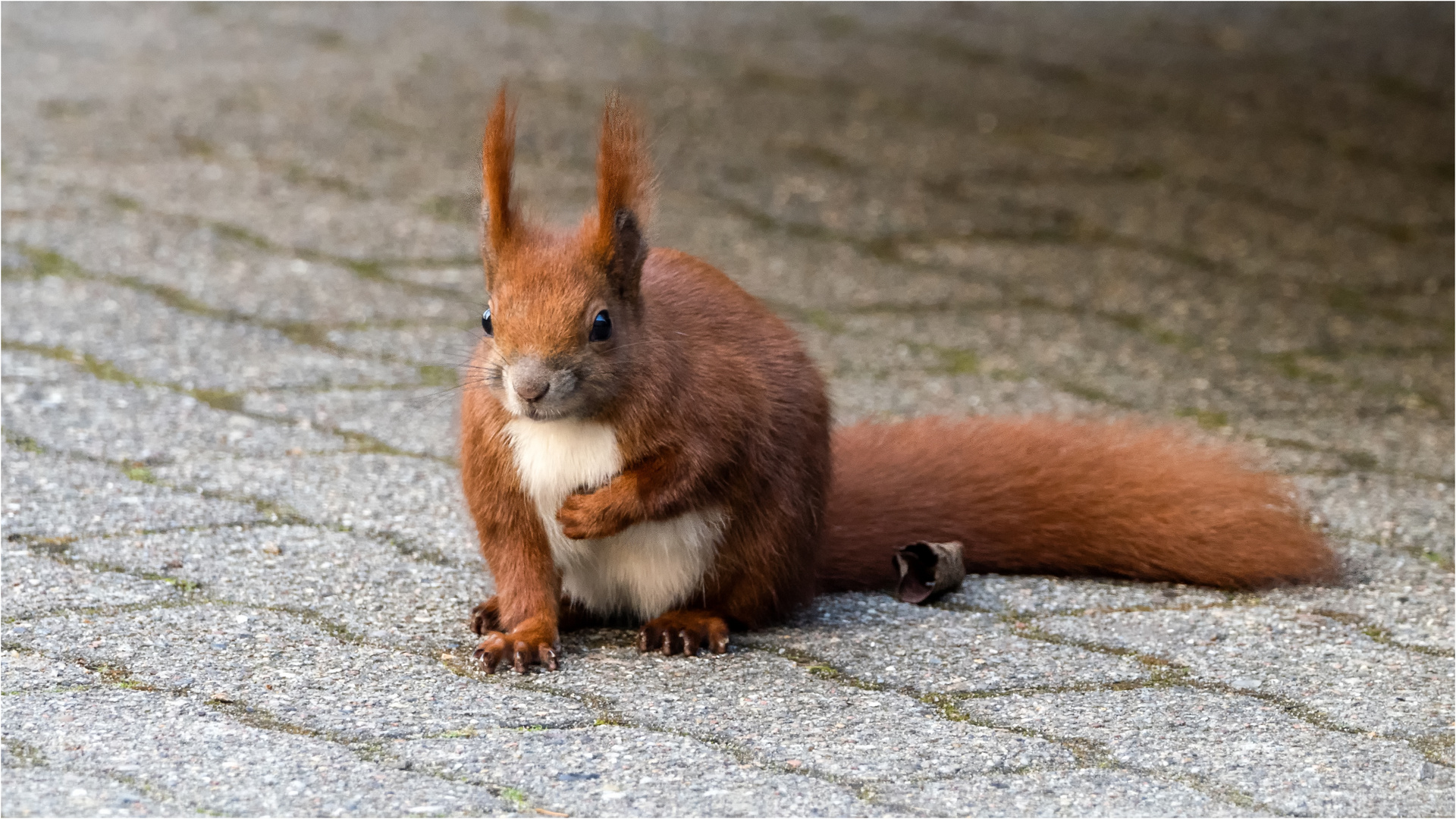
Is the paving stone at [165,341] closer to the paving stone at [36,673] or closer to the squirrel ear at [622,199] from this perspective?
the paving stone at [36,673]

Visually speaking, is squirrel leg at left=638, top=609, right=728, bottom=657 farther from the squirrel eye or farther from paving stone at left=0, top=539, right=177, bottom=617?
paving stone at left=0, top=539, right=177, bottom=617

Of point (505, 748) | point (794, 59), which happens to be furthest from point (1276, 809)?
point (794, 59)

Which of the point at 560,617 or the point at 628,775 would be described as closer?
the point at 628,775

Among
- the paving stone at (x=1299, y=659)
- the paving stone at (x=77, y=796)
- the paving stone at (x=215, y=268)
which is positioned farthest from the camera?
the paving stone at (x=215, y=268)

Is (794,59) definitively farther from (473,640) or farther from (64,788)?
(64,788)

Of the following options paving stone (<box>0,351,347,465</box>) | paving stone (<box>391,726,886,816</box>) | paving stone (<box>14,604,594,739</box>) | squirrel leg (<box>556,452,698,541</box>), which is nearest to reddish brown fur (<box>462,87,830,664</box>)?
squirrel leg (<box>556,452,698,541</box>)

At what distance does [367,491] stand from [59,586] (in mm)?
570

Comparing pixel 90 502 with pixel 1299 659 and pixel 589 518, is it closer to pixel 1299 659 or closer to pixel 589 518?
pixel 589 518

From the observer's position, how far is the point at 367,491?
2639 mm

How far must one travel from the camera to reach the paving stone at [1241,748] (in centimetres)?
177

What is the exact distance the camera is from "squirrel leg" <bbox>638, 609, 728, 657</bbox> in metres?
2.07

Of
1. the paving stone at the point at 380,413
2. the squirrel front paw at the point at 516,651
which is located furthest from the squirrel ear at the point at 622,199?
the paving stone at the point at 380,413

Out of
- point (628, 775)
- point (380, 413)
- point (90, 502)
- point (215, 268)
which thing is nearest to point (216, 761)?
point (628, 775)

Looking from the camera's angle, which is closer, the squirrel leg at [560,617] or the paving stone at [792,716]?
the paving stone at [792,716]
